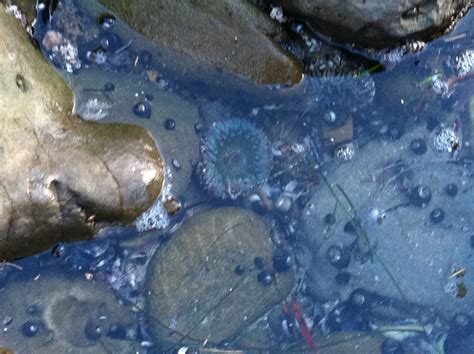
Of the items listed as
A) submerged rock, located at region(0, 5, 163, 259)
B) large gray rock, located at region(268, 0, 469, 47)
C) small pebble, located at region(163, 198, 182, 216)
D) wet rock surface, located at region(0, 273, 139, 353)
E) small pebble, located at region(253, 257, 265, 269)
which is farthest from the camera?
small pebble, located at region(253, 257, 265, 269)

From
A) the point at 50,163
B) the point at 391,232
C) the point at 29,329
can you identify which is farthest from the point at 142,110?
the point at 391,232

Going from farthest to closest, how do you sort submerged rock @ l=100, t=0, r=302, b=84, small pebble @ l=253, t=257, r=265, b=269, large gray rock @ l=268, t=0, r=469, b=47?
1. small pebble @ l=253, t=257, r=265, b=269
2. submerged rock @ l=100, t=0, r=302, b=84
3. large gray rock @ l=268, t=0, r=469, b=47

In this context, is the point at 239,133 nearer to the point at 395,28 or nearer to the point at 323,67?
the point at 323,67

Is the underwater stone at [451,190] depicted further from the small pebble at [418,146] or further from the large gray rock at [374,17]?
the large gray rock at [374,17]

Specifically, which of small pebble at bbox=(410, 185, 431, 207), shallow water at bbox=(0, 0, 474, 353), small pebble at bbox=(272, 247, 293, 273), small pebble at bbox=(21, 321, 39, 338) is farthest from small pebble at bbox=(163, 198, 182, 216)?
small pebble at bbox=(410, 185, 431, 207)

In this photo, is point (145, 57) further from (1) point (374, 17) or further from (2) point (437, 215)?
(2) point (437, 215)

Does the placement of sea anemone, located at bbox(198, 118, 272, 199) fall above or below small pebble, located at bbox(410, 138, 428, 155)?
below

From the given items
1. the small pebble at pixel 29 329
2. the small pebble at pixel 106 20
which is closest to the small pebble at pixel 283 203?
the small pebble at pixel 106 20

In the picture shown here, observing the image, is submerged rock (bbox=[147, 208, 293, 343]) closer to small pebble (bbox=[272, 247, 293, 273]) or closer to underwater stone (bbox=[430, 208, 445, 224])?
small pebble (bbox=[272, 247, 293, 273])
